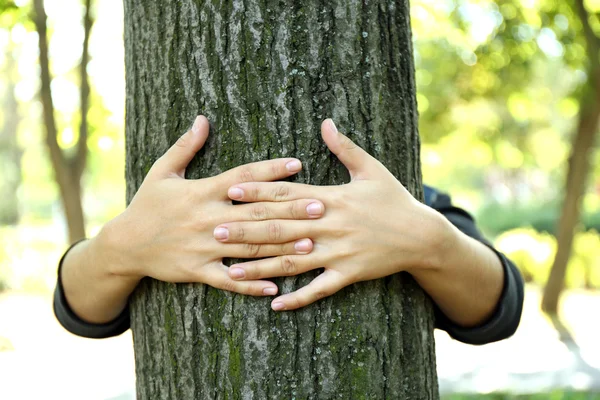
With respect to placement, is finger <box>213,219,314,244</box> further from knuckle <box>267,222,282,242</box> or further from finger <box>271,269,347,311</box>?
finger <box>271,269,347,311</box>

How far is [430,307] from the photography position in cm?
177

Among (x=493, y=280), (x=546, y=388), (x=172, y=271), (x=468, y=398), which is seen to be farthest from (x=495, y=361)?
(x=172, y=271)

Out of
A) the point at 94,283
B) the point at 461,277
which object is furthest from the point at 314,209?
the point at 94,283

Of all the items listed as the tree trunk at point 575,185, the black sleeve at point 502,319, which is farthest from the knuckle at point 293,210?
the tree trunk at point 575,185

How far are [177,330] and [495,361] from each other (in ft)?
24.3

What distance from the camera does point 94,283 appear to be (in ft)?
5.71

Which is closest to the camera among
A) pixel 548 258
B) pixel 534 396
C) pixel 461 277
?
pixel 461 277

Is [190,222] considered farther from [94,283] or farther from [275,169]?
[94,283]

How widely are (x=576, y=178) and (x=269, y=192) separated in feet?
31.6

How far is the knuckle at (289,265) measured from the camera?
1.46 m

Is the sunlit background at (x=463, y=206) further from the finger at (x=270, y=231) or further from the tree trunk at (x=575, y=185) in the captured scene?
the finger at (x=270, y=231)

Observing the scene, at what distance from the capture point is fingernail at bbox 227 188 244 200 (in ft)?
4.79

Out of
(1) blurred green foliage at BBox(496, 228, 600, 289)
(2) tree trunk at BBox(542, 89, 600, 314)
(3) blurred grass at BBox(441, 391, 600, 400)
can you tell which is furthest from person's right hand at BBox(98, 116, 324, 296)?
(1) blurred green foliage at BBox(496, 228, 600, 289)

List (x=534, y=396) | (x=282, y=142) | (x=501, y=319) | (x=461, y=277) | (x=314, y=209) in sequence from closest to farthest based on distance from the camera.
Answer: (x=314, y=209), (x=282, y=142), (x=461, y=277), (x=501, y=319), (x=534, y=396)
